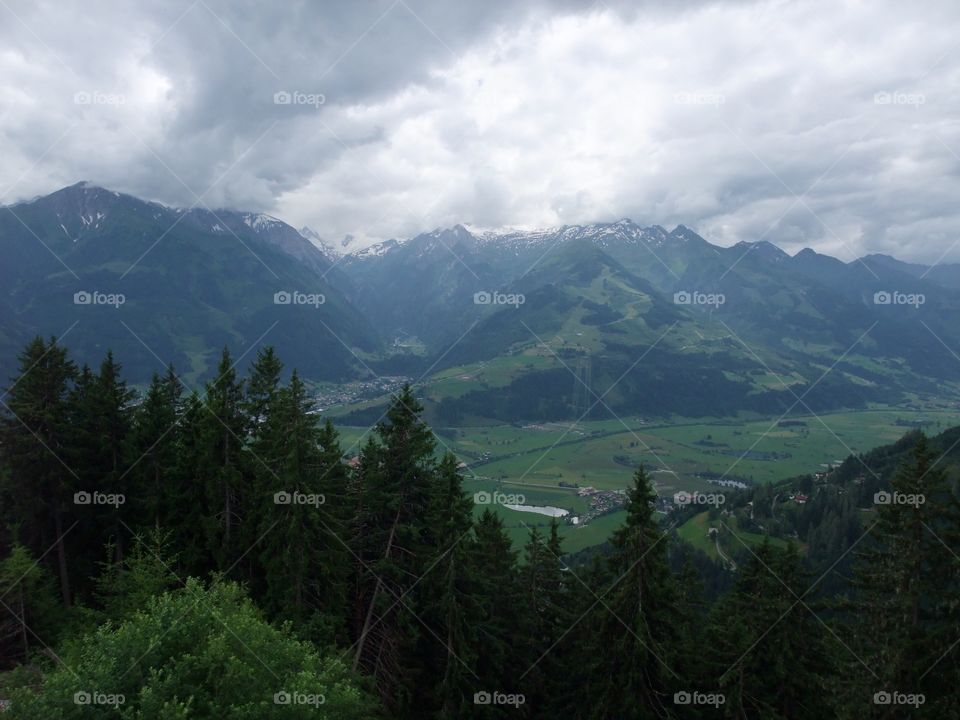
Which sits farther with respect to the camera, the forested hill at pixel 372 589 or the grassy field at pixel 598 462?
the grassy field at pixel 598 462

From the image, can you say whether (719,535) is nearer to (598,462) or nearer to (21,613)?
(598,462)

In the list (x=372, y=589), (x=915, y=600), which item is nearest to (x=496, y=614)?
(x=372, y=589)

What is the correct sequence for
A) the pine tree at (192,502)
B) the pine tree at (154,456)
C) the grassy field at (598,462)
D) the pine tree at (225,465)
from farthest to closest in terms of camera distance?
the grassy field at (598,462) < the pine tree at (154,456) < the pine tree at (192,502) < the pine tree at (225,465)

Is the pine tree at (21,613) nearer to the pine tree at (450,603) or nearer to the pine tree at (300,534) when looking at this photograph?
the pine tree at (300,534)

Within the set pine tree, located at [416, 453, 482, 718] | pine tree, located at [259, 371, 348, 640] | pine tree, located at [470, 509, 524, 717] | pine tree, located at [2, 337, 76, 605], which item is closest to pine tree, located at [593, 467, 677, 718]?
pine tree, located at [470, 509, 524, 717]

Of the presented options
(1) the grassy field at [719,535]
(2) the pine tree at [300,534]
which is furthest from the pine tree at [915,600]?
(1) the grassy field at [719,535]

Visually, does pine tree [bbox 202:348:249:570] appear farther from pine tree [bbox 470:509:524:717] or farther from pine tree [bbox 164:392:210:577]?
pine tree [bbox 470:509:524:717]

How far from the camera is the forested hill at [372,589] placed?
16812 mm

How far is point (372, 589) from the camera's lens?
24.6 m

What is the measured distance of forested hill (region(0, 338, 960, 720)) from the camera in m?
16.8

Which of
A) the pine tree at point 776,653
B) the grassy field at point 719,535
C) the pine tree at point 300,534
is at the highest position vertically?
the pine tree at point 300,534

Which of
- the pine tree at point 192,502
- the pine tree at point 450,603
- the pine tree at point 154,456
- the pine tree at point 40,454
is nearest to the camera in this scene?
the pine tree at point 450,603

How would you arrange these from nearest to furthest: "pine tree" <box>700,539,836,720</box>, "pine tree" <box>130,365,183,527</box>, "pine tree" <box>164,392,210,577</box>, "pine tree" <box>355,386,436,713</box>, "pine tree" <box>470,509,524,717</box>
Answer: "pine tree" <box>700,539,836,720</box> < "pine tree" <box>355,386,436,713</box> < "pine tree" <box>470,509,524,717</box> < "pine tree" <box>164,392,210,577</box> < "pine tree" <box>130,365,183,527</box>

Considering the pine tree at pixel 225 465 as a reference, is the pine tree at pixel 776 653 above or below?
below
